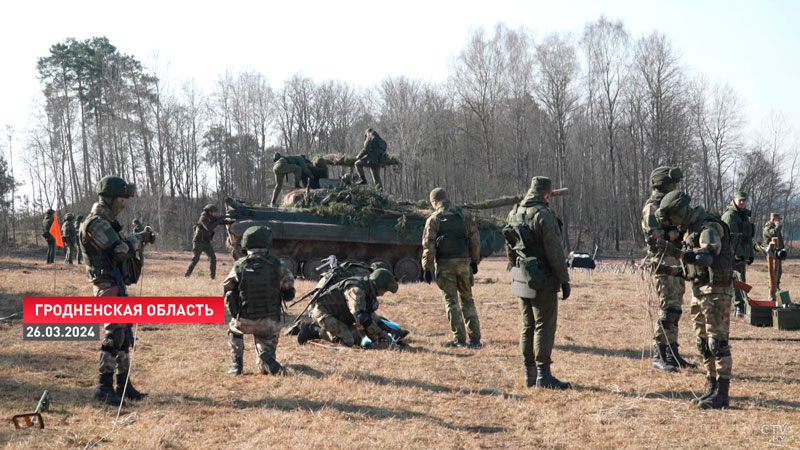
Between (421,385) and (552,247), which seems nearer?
(552,247)

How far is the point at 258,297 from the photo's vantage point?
22.3ft

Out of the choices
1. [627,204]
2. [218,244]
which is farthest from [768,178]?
[218,244]

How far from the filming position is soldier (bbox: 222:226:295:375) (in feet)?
22.2

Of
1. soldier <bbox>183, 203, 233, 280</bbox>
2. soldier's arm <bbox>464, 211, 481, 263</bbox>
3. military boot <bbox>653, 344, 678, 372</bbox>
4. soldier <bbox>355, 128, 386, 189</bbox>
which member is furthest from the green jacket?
soldier <bbox>183, 203, 233, 280</bbox>

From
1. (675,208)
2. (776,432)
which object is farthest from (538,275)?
(776,432)

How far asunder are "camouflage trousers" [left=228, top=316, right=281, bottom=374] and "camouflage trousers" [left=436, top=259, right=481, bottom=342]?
255 centimetres

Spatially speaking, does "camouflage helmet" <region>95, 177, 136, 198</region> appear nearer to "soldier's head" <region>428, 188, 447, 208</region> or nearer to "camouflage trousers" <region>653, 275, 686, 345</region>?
"soldier's head" <region>428, 188, 447, 208</region>

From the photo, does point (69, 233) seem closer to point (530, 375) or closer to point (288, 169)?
point (288, 169)

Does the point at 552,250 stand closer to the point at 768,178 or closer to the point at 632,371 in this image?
the point at 632,371

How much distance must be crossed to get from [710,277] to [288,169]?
13.5 m

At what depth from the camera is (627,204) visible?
41781mm

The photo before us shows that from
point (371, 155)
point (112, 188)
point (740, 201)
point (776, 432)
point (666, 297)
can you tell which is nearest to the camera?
point (776, 432)

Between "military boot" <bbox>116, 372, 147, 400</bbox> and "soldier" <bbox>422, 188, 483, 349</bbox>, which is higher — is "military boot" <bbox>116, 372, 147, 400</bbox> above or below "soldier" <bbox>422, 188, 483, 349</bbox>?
below

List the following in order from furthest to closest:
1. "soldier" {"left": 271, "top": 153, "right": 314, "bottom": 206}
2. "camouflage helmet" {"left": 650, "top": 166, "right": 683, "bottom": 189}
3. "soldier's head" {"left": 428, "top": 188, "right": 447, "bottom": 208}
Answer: "soldier" {"left": 271, "top": 153, "right": 314, "bottom": 206} < "soldier's head" {"left": 428, "top": 188, "right": 447, "bottom": 208} < "camouflage helmet" {"left": 650, "top": 166, "right": 683, "bottom": 189}
